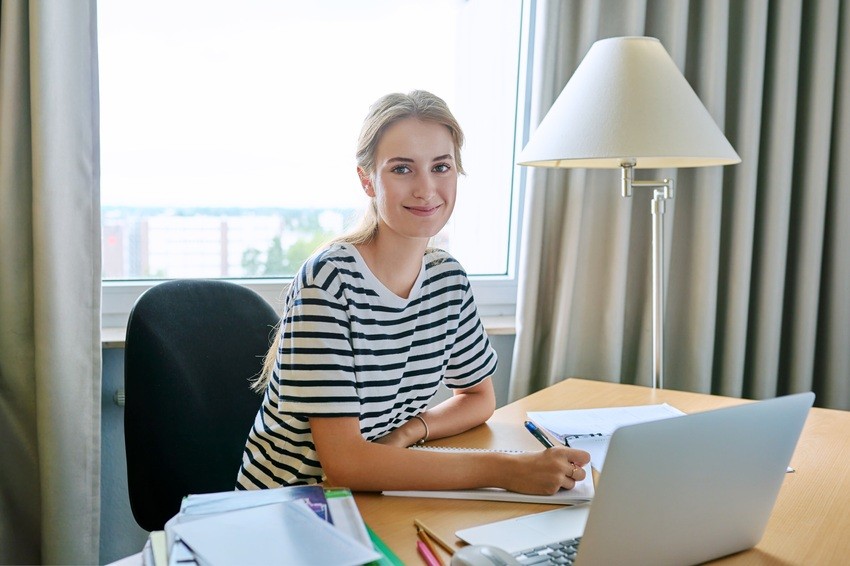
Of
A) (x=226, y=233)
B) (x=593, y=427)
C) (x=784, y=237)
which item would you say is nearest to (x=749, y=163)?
(x=784, y=237)

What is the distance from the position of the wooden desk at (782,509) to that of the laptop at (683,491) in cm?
4

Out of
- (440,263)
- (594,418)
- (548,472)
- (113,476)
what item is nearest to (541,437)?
(548,472)

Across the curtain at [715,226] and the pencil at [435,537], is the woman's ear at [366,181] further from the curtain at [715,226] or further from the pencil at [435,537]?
the curtain at [715,226]

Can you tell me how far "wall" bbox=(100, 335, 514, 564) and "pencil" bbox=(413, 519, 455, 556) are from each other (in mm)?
1131

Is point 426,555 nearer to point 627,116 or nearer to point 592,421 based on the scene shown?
point 592,421

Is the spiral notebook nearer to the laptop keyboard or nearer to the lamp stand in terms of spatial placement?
the laptop keyboard

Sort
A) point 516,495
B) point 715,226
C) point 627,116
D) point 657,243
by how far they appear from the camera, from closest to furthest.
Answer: point 516,495 < point 627,116 < point 657,243 < point 715,226

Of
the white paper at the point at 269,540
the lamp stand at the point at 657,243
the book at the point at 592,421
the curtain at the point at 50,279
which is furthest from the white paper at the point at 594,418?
the curtain at the point at 50,279

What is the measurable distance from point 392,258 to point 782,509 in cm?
68

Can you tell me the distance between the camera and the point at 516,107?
2316 millimetres

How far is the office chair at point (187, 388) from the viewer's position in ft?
4.33

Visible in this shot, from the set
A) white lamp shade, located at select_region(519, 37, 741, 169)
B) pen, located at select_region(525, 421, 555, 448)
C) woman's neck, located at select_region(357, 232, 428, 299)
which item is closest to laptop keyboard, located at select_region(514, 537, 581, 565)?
pen, located at select_region(525, 421, 555, 448)

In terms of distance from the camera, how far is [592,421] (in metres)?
1.42

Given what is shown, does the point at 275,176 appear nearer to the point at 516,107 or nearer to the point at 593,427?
the point at 516,107
